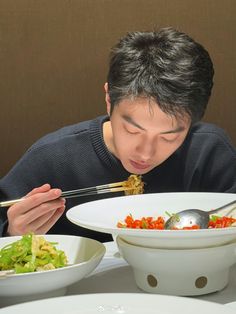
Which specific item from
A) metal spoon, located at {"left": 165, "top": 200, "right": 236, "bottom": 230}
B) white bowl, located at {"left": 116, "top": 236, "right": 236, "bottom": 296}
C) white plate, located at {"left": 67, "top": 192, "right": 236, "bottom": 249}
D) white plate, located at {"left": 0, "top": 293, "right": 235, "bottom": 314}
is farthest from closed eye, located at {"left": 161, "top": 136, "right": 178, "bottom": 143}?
white plate, located at {"left": 0, "top": 293, "right": 235, "bottom": 314}

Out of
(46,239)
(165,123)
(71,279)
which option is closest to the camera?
(71,279)

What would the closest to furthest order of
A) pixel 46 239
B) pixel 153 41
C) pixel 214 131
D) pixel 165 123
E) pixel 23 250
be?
1. pixel 23 250
2. pixel 46 239
3. pixel 165 123
4. pixel 153 41
5. pixel 214 131

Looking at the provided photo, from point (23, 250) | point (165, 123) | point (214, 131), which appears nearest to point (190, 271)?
point (23, 250)

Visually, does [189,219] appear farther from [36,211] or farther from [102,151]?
[102,151]

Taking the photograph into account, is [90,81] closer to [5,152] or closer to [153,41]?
[5,152]

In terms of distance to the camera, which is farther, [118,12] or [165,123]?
[118,12]

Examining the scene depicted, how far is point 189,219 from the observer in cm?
118

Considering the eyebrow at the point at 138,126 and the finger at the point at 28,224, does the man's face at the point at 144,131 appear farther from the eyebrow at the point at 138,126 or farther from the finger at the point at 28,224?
the finger at the point at 28,224

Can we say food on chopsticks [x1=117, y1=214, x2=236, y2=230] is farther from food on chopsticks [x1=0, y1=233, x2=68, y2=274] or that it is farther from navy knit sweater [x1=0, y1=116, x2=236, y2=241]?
navy knit sweater [x1=0, y1=116, x2=236, y2=241]

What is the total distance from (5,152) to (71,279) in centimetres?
184

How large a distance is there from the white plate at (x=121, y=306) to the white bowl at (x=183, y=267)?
5.9 inches

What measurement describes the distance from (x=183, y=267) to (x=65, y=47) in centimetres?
187

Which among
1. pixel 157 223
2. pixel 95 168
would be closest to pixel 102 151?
pixel 95 168

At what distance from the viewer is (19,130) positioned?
8.99ft
